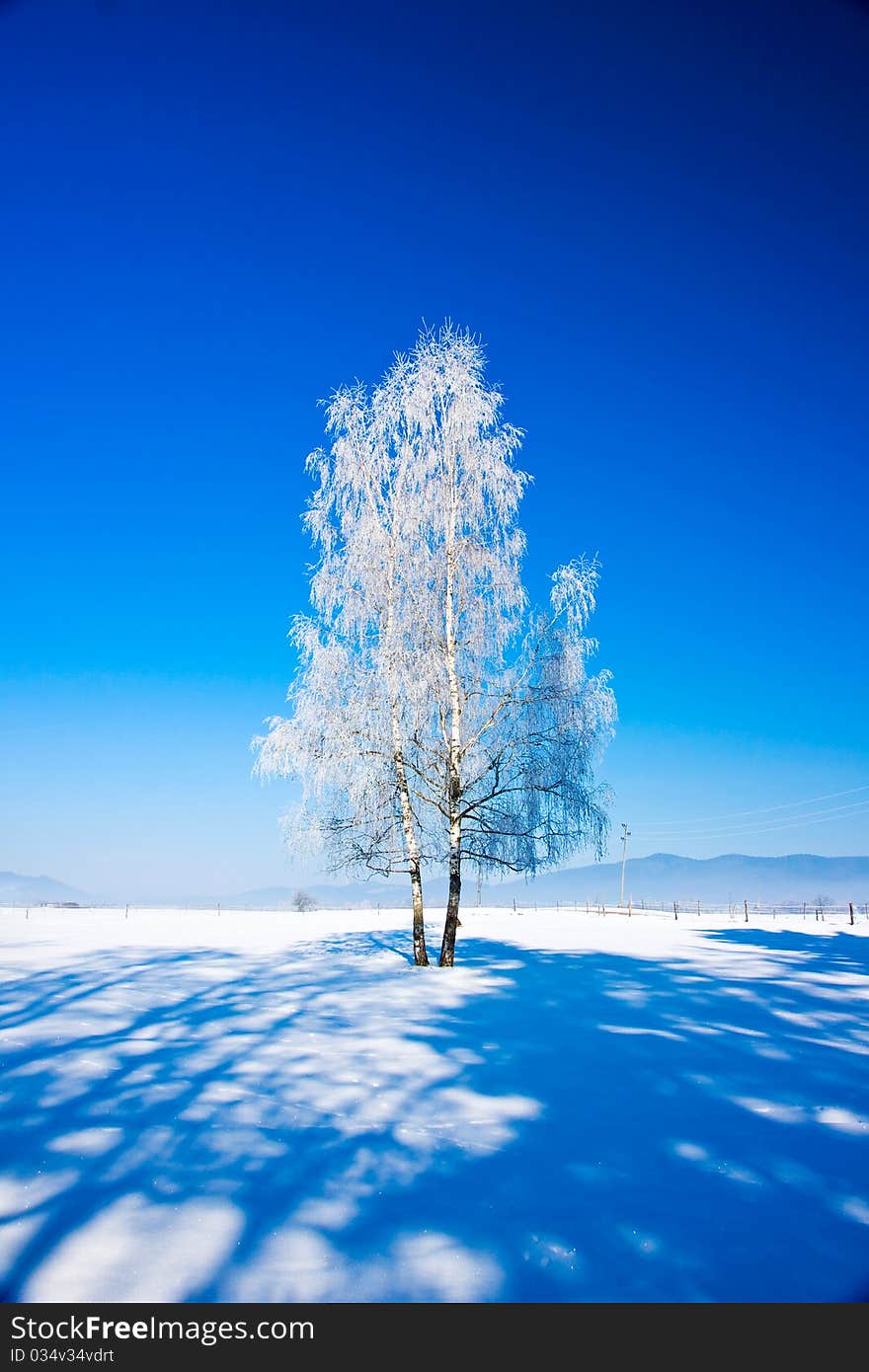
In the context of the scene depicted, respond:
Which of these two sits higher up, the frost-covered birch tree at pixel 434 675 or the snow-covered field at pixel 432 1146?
the frost-covered birch tree at pixel 434 675

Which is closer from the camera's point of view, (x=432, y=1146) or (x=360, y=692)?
(x=432, y=1146)

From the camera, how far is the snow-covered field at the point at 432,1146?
11.8 ft

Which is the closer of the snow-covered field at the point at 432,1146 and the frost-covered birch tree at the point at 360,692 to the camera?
the snow-covered field at the point at 432,1146

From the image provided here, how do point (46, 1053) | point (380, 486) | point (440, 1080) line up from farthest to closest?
1. point (380, 486)
2. point (46, 1053)
3. point (440, 1080)

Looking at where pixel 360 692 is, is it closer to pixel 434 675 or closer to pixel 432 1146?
pixel 434 675

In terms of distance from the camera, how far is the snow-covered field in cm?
361

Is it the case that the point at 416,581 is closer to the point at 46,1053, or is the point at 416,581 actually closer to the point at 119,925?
the point at 46,1053

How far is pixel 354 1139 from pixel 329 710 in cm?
955

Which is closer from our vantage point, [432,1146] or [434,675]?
[432,1146]

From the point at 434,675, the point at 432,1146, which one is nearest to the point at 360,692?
the point at 434,675

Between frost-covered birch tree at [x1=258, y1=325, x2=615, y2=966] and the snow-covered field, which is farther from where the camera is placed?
frost-covered birch tree at [x1=258, y1=325, x2=615, y2=966]

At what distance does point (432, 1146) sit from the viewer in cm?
511
